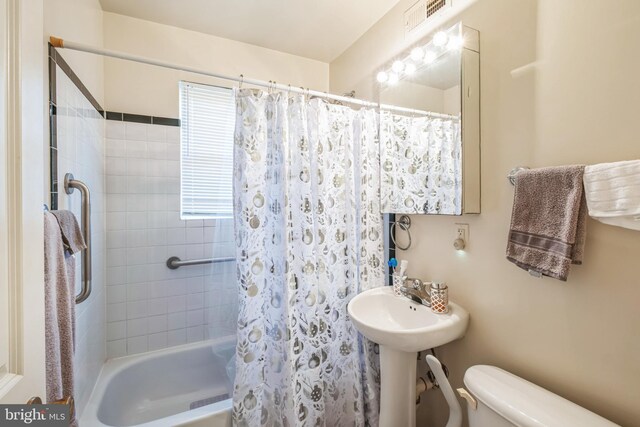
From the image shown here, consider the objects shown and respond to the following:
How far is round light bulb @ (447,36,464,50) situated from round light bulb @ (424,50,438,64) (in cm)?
9

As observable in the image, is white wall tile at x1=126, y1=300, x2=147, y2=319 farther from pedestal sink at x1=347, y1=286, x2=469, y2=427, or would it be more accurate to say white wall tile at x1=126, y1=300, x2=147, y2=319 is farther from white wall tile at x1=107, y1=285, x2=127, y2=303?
pedestal sink at x1=347, y1=286, x2=469, y2=427

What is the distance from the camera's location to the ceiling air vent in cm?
142

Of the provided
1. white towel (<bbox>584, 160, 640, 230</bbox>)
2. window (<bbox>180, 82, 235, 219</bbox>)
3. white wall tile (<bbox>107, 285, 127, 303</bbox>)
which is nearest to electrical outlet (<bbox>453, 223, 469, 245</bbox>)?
white towel (<bbox>584, 160, 640, 230</bbox>)

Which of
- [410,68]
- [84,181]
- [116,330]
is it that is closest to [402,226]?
[410,68]

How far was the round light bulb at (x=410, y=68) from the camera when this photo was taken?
1.52m

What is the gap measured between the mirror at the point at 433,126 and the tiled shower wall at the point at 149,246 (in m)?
1.36

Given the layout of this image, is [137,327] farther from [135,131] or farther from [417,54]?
[417,54]

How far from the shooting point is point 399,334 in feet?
3.59

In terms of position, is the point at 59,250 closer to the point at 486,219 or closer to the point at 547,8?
the point at 486,219

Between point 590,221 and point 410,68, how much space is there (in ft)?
3.72

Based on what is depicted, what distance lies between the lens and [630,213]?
0.74 m

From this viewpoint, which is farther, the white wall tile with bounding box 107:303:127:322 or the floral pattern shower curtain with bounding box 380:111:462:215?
the white wall tile with bounding box 107:303:127:322

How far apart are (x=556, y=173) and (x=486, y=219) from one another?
34 cm

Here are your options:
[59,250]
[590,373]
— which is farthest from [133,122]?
[590,373]
